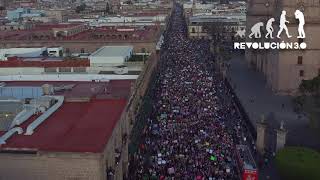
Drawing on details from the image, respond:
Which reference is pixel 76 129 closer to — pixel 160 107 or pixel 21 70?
pixel 160 107

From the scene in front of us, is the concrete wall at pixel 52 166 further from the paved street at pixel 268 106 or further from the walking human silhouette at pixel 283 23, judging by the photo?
the walking human silhouette at pixel 283 23

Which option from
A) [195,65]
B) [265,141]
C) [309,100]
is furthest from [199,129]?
[195,65]

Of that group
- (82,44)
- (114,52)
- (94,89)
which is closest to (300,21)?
(114,52)

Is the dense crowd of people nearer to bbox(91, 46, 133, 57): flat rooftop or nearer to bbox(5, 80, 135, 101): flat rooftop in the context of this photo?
bbox(5, 80, 135, 101): flat rooftop

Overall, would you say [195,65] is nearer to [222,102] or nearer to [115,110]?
[222,102]

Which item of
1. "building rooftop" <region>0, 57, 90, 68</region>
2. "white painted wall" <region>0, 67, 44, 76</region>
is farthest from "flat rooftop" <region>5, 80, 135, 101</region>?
"building rooftop" <region>0, 57, 90, 68</region>

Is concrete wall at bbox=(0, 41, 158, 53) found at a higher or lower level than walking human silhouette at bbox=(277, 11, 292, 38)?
lower
